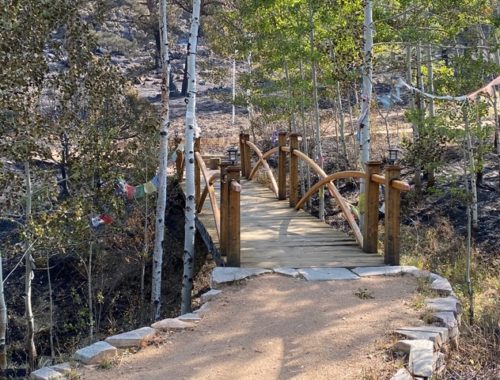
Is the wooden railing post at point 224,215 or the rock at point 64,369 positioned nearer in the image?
the rock at point 64,369

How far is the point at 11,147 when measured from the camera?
8.16 m

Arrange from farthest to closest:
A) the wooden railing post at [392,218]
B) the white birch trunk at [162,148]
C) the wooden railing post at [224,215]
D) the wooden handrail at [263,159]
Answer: the wooden handrail at [263,159] < the white birch trunk at [162,148] < the wooden railing post at [224,215] < the wooden railing post at [392,218]

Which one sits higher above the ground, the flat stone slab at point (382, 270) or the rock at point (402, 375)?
the flat stone slab at point (382, 270)

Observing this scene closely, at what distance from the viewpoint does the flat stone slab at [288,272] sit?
6.70 meters

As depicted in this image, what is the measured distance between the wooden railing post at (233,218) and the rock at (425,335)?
245 centimetres

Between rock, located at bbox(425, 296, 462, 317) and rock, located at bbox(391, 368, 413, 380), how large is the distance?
50.0 inches

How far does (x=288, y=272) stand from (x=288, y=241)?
59.7 inches

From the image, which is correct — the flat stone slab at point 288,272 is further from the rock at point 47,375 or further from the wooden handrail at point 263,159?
the wooden handrail at point 263,159

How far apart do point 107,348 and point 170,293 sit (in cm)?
939

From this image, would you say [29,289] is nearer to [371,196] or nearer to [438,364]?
Answer: [371,196]

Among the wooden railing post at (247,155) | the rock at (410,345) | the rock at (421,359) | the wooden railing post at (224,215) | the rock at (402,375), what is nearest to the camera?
the rock at (402,375)

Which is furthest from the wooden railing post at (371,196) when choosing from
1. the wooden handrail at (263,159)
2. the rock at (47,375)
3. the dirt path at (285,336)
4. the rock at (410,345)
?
the rock at (47,375)

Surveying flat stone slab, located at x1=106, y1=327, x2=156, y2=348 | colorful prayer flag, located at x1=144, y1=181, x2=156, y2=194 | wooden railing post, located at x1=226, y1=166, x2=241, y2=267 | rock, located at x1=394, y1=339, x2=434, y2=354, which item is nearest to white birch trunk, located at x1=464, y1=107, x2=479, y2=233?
wooden railing post, located at x1=226, y1=166, x2=241, y2=267

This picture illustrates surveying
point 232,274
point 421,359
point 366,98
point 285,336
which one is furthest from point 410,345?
point 366,98
